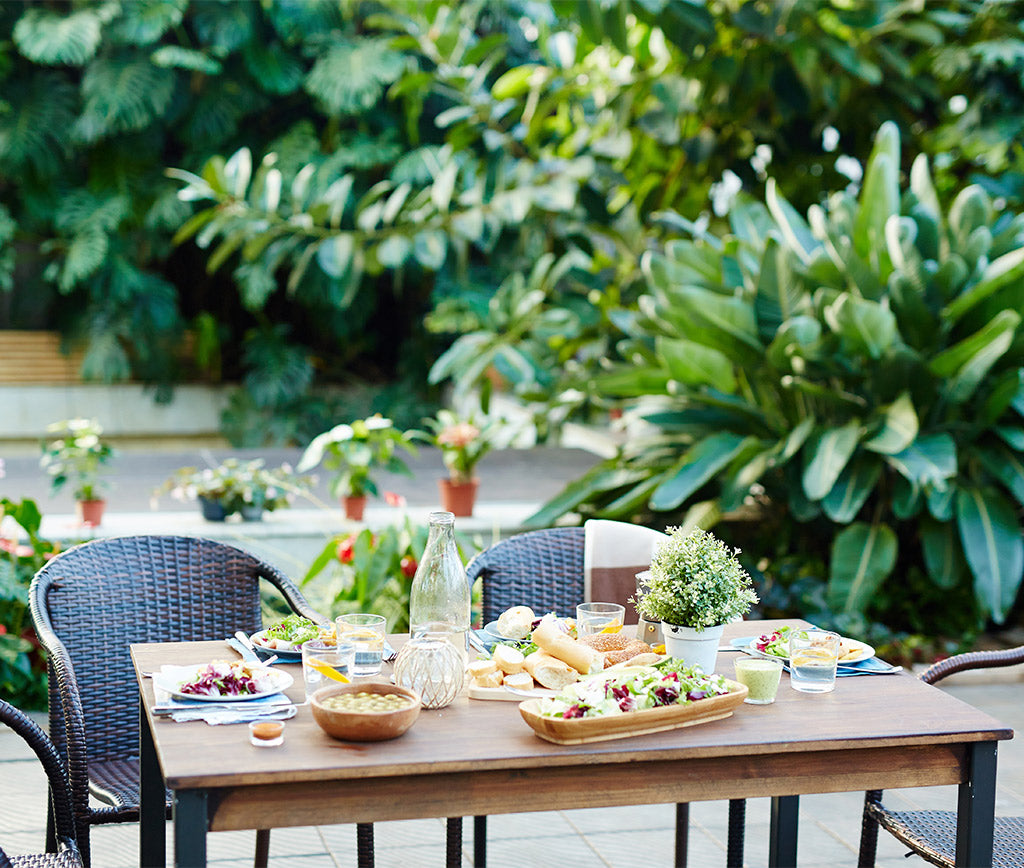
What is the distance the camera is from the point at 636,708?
1639mm

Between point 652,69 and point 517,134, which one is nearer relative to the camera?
point 517,134

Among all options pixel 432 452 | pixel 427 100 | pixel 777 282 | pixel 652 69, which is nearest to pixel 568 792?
pixel 777 282

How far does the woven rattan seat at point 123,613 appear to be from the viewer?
2.29 m

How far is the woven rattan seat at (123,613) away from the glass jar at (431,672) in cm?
55

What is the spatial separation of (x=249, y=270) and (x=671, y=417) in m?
4.64

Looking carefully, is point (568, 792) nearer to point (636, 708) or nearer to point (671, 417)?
point (636, 708)

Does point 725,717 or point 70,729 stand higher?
point 725,717

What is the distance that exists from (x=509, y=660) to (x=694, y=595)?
31cm

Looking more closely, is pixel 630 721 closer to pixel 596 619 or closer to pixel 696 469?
pixel 596 619

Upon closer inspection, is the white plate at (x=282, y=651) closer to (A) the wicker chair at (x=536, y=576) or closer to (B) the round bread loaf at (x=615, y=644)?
(B) the round bread loaf at (x=615, y=644)

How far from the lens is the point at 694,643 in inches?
74.3

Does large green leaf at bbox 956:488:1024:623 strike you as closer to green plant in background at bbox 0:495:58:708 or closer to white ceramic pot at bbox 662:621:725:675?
white ceramic pot at bbox 662:621:725:675

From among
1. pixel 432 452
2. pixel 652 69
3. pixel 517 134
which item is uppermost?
pixel 652 69

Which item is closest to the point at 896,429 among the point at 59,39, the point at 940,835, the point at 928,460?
the point at 928,460
